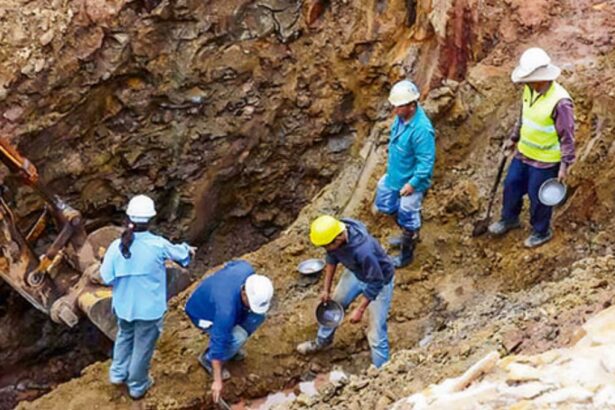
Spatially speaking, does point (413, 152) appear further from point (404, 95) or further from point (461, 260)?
point (461, 260)

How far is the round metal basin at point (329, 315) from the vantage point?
633cm

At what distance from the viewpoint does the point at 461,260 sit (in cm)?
721

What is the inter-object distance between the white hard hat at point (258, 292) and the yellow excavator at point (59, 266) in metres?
1.95

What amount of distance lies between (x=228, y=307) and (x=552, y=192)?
2569mm

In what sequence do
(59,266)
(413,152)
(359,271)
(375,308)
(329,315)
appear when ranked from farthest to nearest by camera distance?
(59,266)
(413,152)
(329,315)
(375,308)
(359,271)

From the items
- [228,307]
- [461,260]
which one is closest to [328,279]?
[228,307]

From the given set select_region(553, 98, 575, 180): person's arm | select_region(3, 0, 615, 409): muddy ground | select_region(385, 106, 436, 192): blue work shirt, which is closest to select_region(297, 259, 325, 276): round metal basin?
select_region(3, 0, 615, 409): muddy ground

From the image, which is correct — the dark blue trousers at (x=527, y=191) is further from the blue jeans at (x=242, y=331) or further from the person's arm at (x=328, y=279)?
the blue jeans at (x=242, y=331)

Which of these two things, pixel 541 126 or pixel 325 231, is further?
pixel 541 126

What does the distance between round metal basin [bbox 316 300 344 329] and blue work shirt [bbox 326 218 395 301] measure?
1.76ft

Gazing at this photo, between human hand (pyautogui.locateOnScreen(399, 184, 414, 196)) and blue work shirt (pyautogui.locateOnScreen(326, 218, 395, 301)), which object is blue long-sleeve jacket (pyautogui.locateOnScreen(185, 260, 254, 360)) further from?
human hand (pyautogui.locateOnScreen(399, 184, 414, 196))

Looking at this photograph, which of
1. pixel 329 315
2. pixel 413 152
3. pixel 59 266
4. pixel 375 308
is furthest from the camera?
pixel 59 266

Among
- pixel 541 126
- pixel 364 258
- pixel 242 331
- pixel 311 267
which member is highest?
pixel 541 126

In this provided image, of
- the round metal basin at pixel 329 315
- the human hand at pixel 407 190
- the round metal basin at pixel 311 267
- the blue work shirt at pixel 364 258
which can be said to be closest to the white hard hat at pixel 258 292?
the blue work shirt at pixel 364 258
